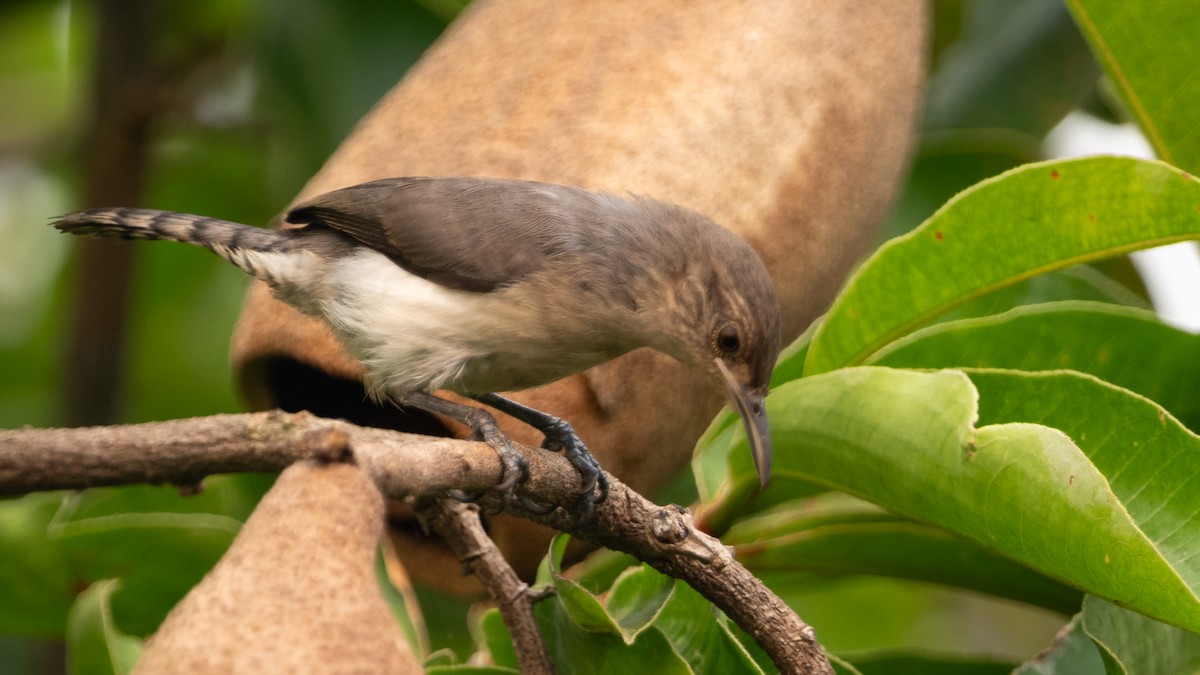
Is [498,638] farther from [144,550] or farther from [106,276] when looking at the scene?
[106,276]

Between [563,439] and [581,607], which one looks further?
[563,439]

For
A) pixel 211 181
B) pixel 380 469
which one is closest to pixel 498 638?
pixel 380 469

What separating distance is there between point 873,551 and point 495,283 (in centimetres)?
84

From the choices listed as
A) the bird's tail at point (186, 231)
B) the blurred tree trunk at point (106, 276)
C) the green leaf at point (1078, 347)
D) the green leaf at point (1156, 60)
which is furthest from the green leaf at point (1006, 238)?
the blurred tree trunk at point (106, 276)

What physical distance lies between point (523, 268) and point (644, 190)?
0.27m

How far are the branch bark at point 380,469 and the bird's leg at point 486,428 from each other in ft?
0.08

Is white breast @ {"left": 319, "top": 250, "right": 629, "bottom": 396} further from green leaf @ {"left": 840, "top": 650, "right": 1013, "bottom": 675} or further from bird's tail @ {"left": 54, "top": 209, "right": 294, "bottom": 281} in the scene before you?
green leaf @ {"left": 840, "top": 650, "right": 1013, "bottom": 675}

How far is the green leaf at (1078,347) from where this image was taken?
2217 mm

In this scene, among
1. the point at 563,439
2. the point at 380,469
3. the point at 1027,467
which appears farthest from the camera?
the point at 563,439

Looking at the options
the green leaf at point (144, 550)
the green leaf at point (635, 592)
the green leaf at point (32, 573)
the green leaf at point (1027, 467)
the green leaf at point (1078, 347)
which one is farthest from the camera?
the green leaf at point (32, 573)

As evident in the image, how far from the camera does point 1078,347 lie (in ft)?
7.52

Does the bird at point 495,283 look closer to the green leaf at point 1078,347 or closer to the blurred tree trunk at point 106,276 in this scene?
the green leaf at point 1078,347

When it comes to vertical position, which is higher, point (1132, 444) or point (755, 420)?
point (1132, 444)

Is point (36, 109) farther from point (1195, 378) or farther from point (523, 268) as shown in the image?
point (1195, 378)
